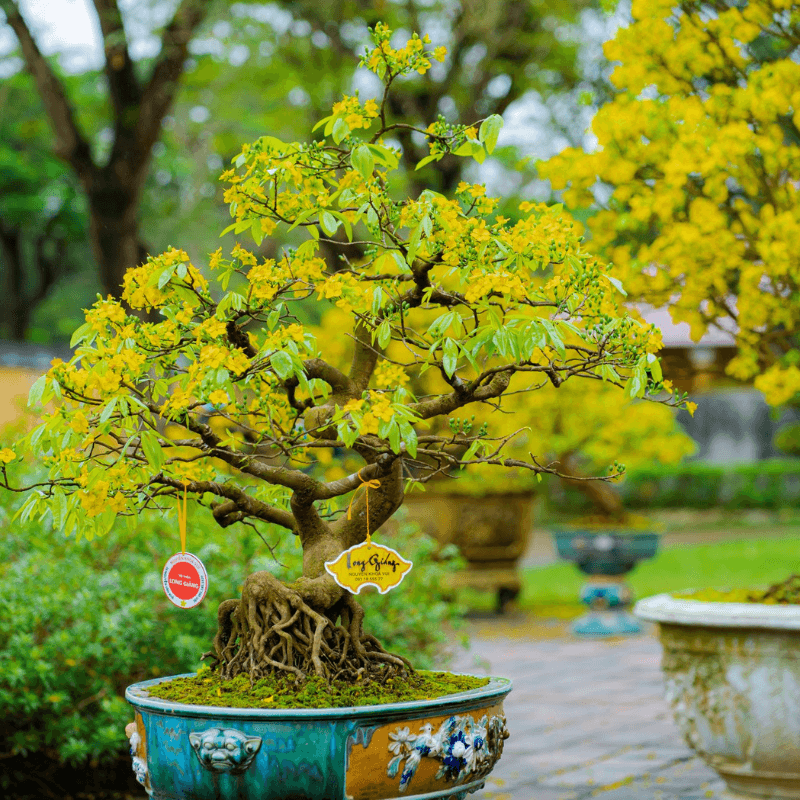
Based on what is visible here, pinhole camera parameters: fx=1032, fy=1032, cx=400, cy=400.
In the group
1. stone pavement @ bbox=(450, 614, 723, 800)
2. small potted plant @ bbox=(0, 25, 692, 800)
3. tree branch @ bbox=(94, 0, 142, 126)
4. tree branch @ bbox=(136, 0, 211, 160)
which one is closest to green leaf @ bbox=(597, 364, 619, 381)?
small potted plant @ bbox=(0, 25, 692, 800)

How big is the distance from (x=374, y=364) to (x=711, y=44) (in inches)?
91.8

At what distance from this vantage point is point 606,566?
27.5 feet

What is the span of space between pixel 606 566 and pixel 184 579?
6344 mm

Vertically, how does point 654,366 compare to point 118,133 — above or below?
below

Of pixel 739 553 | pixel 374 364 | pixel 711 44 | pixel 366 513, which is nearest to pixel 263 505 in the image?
pixel 366 513

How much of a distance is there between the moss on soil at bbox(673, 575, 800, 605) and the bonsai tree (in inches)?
68.4

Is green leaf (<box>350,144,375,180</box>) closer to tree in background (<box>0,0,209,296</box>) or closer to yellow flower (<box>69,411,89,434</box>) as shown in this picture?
yellow flower (<box>69,411,89,434</box>)

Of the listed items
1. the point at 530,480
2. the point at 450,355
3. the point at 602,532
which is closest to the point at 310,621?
the point at 450,355

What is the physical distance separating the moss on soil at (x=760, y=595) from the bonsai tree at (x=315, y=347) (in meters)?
1.74

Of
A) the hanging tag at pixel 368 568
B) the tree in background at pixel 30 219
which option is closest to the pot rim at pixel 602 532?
the hanging tag at pixel 368 568

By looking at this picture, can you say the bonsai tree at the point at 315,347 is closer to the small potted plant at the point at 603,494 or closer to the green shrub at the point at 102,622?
the green shrub at the point at 102,622

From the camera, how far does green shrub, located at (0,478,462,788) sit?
3.59 m

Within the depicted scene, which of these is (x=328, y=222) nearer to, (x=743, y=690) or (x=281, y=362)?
(x=281, y=362)

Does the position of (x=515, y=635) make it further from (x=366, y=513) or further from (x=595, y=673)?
(x=366, y=513)
